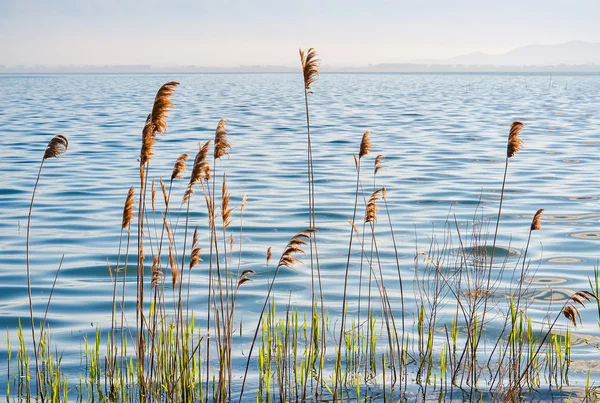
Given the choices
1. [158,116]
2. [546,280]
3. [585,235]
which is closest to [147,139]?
[158,116]

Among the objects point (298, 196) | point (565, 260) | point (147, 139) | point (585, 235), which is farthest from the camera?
point (298, 196)

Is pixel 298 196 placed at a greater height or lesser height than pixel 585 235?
lesser

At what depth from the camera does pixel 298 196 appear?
1451cm

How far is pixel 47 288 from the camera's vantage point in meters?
8.47

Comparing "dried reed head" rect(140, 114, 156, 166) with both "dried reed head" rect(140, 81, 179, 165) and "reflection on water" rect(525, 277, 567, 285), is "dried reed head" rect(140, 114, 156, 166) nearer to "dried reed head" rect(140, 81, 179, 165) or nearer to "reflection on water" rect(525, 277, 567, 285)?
"dried reed head" rect(140, 81, 179, 165)

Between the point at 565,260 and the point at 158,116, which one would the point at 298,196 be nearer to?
the point at 565,260

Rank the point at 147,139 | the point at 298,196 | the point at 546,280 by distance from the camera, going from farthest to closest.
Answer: the point at 298,196
the point at 546,280
the point at 147,139

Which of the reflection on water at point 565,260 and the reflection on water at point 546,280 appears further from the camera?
the reflection on water at point 565,260

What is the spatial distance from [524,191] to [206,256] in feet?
23.3

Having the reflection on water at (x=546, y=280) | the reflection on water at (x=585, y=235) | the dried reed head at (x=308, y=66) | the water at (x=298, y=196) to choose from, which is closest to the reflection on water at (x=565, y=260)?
the water at (x=298, y=196)

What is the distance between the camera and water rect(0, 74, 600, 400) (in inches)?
327

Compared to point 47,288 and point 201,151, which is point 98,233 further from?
point 201,151

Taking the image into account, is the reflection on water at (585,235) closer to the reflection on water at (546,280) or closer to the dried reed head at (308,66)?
the reflection on water at (546,280)

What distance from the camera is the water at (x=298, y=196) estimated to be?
27.2 ft
